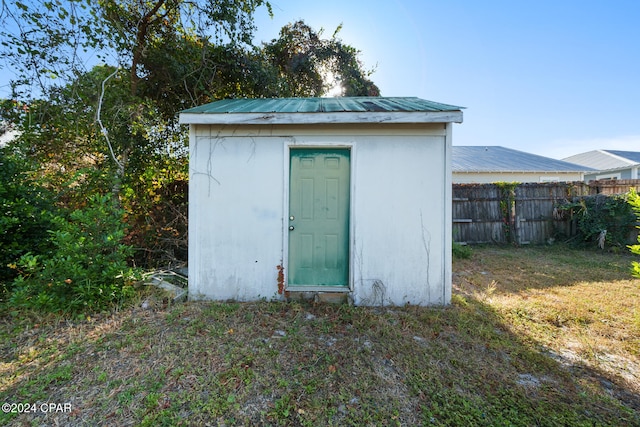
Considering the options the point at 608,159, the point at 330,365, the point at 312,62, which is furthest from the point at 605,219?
the point at 608,159

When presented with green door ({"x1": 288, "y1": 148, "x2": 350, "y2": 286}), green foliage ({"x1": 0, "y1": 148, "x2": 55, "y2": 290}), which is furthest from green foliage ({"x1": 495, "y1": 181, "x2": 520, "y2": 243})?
green foliage ({"x1": 0, "y1": 148, "x2": 55, "y2": 290})

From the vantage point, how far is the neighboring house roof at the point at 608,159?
16547 mm

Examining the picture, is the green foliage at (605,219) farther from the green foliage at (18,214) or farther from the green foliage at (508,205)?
the green foliage at (18,214)

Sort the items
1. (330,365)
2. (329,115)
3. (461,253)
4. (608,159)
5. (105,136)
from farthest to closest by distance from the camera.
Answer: (608,159) < (461,253) < (105,136) < (329,115) < (330,365)

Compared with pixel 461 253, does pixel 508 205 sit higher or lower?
higher

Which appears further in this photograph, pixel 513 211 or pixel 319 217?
pixel 513 211

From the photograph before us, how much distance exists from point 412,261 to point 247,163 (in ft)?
9.02

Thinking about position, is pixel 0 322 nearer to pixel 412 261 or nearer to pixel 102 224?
pixel 102 224

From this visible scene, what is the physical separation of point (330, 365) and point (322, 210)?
201cm

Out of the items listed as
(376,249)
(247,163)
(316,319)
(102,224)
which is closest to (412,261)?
(376,249)

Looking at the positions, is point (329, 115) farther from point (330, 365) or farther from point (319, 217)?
point (330, 365)

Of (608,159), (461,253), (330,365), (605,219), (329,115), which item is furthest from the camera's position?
(608,159)

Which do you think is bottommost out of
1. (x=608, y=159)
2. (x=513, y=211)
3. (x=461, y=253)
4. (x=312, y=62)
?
(x=461, y=253)

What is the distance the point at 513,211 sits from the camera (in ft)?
27.0
